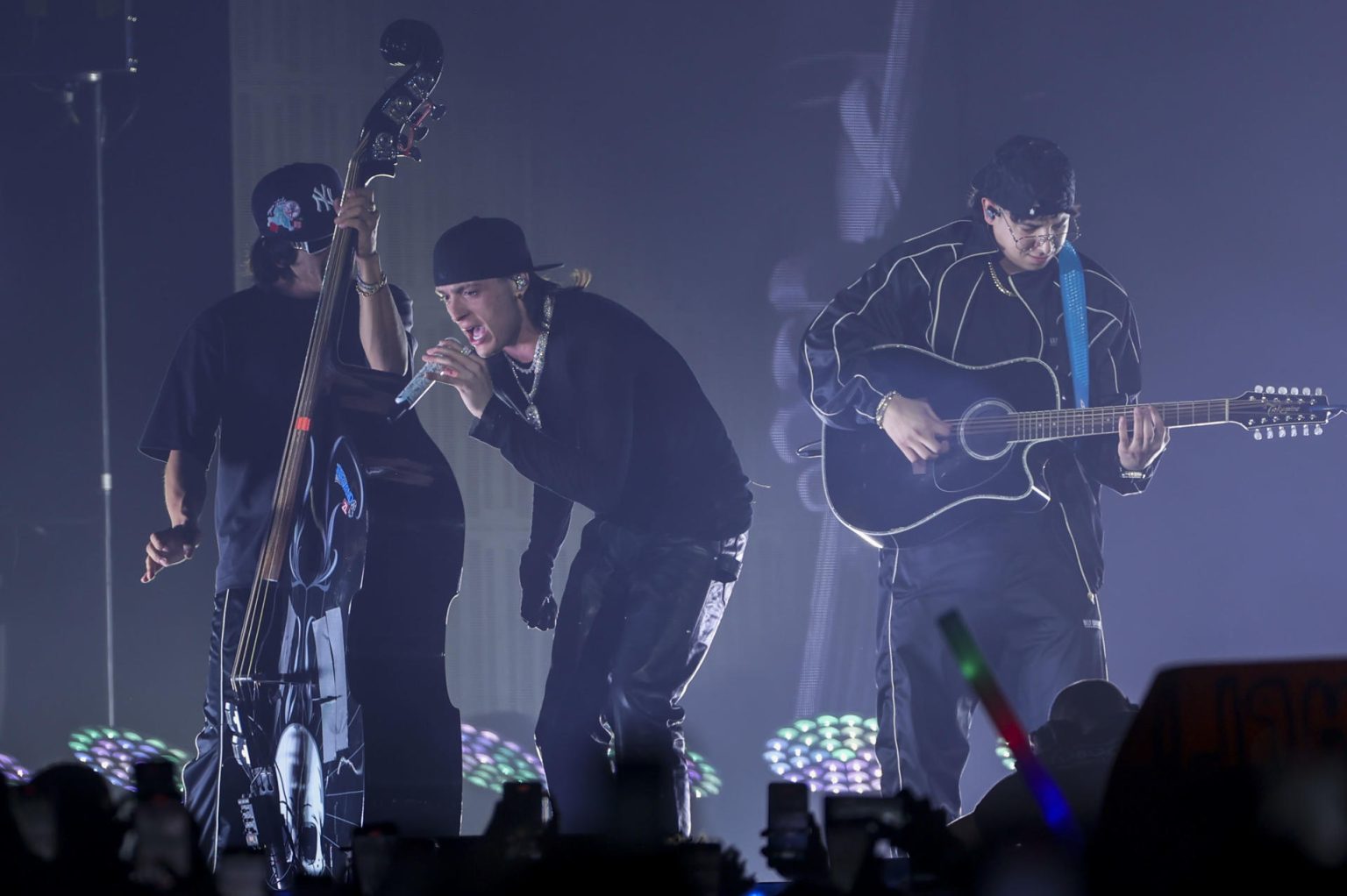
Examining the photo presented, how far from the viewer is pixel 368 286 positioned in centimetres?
515

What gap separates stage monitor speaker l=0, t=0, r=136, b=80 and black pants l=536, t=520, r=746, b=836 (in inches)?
97.4

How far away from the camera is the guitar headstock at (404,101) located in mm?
5215

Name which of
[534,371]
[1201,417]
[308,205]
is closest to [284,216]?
[308,205]

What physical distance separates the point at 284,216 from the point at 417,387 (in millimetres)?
766

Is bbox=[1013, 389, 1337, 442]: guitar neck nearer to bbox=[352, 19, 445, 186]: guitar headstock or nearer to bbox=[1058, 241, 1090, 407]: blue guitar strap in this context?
bbox=[1058, 241, 1090, 407]: blue guitar strap

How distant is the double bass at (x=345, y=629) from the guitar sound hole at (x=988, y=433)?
5.67 ft

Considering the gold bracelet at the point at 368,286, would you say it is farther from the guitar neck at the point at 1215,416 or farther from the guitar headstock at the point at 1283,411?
the guitar headstock at the point at 1283,411

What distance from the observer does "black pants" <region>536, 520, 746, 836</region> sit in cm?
494

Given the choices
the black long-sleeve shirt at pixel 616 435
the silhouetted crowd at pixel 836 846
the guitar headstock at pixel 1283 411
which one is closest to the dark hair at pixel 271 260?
the black long-sleeve shirt at pixel 616 435

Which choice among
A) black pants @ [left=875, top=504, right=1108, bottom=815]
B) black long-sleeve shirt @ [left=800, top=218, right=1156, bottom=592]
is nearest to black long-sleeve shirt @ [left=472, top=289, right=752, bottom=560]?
black long-sleeve shirt @ [left=800, top=218, right=1156, bottom=592]

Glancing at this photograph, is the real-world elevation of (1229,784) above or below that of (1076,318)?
below

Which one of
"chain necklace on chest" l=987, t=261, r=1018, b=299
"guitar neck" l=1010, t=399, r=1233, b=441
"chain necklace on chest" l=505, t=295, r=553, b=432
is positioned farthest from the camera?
"chain necklace on chest" l=505, t=295, r=553, b=432

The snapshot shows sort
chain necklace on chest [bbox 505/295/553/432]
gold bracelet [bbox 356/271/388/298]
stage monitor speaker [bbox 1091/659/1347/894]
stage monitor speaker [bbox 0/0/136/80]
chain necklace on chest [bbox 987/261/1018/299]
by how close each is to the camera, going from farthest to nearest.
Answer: stage monitor speaker [bbox 0/0/136/80] → gold bracelet [bbox 356/271/388/298] → chain necklace on chest [bbox 505/295/553/432] → chain necklace on chest [bbox 987/261/1018/299] → stage monitor speaker [bbox 1091/659/1347/894]

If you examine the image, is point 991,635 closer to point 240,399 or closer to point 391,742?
point 391,742
